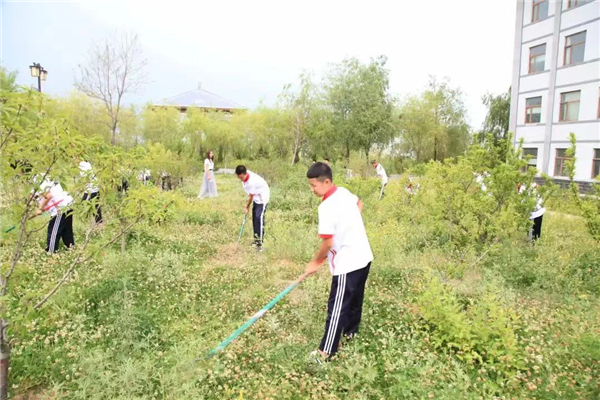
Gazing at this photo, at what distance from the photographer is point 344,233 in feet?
10.4

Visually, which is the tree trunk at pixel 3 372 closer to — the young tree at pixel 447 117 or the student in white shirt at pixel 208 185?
the student in white shirt at pixel 208 185

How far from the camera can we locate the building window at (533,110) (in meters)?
18.7

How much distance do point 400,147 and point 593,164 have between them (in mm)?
16182

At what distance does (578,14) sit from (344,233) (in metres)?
19.1

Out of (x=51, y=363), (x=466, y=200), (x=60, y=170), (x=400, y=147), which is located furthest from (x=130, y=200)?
(x=400, y=147)

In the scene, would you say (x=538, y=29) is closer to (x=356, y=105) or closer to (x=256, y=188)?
(x=356, y=105)

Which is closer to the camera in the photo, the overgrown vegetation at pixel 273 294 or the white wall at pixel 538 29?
the overgrown vegetation at pixel 273 294

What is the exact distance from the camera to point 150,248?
579 centimetres

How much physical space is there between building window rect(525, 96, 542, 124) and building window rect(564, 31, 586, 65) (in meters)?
2.00

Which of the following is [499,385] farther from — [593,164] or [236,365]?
[593,164]

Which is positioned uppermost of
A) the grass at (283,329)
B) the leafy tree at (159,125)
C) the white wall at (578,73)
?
the white wall at (578,73)

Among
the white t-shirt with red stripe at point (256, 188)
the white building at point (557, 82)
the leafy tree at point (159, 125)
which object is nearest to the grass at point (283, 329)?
the white t-shirt with red stripe at point (256, 188)

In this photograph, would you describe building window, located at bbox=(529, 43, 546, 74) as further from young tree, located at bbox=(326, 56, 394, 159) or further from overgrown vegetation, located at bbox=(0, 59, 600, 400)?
overgrown vegetation, located at bbox=(0, 59, 600, 400)

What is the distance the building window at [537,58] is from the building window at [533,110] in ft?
4.36
